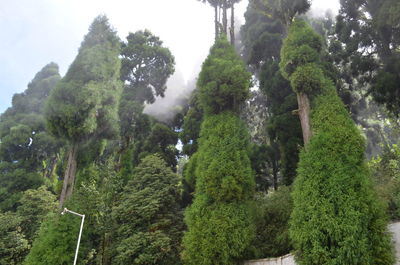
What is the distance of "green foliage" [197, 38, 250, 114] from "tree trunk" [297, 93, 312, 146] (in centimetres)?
193

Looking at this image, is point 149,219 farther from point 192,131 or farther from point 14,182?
point 14,182

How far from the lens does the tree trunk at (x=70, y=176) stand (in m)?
10.9

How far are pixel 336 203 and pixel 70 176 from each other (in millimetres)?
8889

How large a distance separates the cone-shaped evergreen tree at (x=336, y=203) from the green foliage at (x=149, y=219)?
5.37 meters

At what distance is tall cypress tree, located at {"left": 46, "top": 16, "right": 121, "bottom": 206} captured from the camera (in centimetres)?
1177

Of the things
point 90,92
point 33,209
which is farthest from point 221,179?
point 33,209

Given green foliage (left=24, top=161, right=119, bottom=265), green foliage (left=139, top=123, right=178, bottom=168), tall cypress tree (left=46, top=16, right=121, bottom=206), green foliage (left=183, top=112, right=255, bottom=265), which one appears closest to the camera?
green foliage (left=183, top=112, right=255, bottom=265)

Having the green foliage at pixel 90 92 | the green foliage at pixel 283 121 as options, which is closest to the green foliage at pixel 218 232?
the green foliage at pixel 283 121

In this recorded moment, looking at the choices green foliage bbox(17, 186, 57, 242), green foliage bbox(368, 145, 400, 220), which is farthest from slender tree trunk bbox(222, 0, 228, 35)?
green foliage bbox(17, 186, 57, 242)

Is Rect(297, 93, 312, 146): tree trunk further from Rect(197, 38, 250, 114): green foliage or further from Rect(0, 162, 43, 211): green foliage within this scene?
Rect(0, 162, 43, 211): green foliage

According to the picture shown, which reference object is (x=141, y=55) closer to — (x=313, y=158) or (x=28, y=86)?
(x=28, y=86)

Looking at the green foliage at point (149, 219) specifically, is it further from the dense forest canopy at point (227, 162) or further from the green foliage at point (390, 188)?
the green foliage at point (390, 188)

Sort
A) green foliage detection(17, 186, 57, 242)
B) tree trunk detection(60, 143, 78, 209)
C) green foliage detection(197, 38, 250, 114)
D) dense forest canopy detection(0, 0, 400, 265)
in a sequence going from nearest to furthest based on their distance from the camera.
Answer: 1. dense forest canopy detection(0, 0, 400, 265)
2. green foliage detection(197, 38, 250, 114)
3. tree trunk detection(60, 143, 78, 209)
4. green foliage detection(17, 186, 57, 242)

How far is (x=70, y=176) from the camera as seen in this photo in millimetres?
11352
